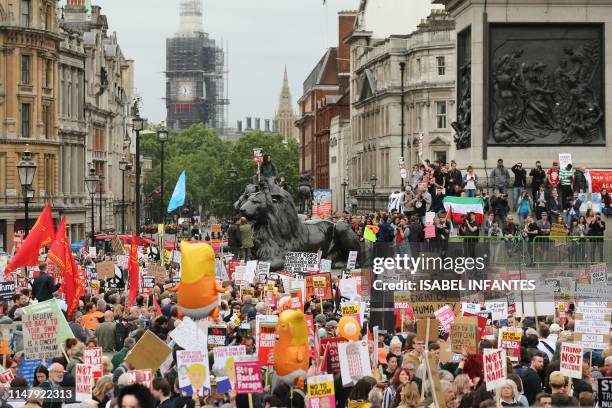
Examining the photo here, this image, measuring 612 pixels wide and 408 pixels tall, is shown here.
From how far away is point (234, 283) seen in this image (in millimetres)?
28656

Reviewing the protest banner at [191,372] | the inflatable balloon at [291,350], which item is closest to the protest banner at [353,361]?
the inflatable balloon at [291,350]

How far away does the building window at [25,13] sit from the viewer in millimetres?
78312

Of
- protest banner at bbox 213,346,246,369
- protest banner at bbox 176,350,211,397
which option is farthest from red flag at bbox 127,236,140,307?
protest banner at bbox 176,350,211,397

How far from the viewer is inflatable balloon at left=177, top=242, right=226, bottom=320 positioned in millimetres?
17484

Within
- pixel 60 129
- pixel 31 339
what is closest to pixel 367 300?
pixel 31 339

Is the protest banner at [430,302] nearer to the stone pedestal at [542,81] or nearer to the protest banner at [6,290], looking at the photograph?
the protest banner at [6,290]

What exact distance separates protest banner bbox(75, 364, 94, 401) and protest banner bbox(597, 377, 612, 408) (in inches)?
200

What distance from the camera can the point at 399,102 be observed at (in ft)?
319

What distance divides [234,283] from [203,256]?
11.0m

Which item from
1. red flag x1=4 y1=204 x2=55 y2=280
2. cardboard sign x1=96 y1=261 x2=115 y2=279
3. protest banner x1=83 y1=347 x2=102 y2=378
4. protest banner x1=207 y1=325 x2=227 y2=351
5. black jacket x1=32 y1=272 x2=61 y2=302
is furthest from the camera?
cardboard sign x1=96 y1=261 x2=115 y2=279

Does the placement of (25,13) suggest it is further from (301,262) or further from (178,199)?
(301,262)

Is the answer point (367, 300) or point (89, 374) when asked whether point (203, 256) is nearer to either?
point (89, 374)

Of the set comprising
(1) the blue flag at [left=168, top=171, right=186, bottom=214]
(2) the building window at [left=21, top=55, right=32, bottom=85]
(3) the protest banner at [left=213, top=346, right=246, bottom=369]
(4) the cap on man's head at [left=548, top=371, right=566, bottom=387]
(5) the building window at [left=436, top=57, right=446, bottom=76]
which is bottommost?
(4) the cap on man's head at [left=548, top=371, right=566, bottom=387]

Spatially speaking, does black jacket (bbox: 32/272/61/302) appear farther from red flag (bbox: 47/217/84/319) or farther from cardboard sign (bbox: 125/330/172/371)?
cardboard sign (bbox: 125/330/172/371)
